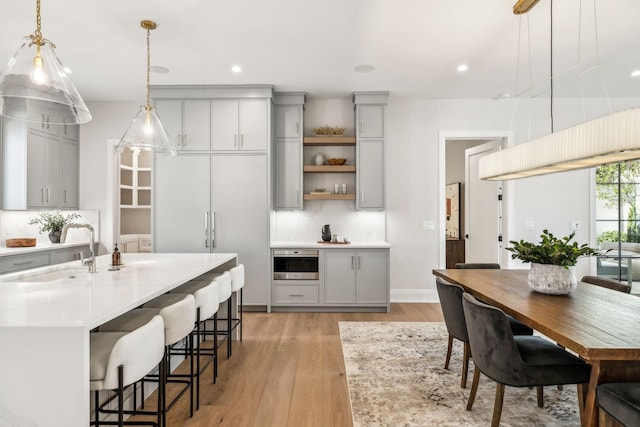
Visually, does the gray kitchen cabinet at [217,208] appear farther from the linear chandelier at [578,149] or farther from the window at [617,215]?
the window at [617,215]

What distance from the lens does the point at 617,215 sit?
5.30 metres

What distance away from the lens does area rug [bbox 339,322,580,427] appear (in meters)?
2.34

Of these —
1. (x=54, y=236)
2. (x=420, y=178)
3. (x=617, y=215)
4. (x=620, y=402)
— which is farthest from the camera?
(x=420, y=178)

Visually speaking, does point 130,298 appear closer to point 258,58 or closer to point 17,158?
point 258,58

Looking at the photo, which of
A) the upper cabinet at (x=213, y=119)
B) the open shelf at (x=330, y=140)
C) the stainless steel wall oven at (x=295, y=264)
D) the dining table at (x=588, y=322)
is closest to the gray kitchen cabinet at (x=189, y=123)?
the upper cabinet at (x=213, y=119)

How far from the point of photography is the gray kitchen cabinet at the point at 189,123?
489 cm

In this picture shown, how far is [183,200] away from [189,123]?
967mm

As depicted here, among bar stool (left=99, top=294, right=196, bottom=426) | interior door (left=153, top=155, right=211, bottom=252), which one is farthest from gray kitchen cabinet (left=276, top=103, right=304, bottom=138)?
bar stool (left=99, top=294, right=196, bottom=426)

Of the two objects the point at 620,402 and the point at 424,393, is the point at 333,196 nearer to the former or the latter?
the point at 424,393

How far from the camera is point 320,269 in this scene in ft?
15.9

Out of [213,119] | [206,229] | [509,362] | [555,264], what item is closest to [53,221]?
[206,229]

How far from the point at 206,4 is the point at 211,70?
1.42m

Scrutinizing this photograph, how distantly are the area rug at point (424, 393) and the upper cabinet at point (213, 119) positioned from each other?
8.91ft

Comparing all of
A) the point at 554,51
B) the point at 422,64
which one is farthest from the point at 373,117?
the point at 554,51
